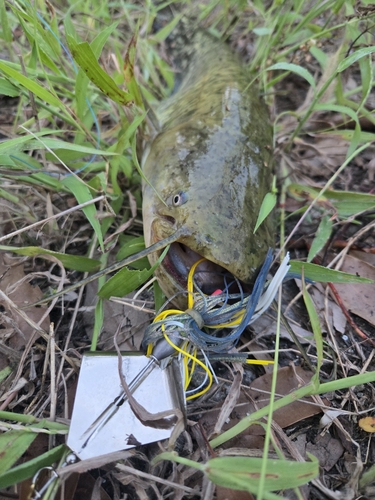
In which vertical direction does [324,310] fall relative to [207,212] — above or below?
Result: below

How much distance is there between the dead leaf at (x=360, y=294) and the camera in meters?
1.92

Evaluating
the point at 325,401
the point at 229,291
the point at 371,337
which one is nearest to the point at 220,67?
the point at 229,291

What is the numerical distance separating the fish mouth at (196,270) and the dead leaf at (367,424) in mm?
818

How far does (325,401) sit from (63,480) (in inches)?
42.3

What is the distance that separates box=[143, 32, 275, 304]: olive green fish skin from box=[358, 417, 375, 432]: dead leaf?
770 millimetres

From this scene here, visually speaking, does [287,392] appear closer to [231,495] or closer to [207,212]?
[231,495]

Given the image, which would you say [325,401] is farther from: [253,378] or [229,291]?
[229,291]

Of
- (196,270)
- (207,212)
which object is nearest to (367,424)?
(196,270)

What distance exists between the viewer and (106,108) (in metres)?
2.32

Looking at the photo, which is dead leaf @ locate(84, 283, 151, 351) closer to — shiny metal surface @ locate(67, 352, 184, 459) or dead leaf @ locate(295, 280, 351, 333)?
shiny metal surface @ locate(67, 352, 184, 459)

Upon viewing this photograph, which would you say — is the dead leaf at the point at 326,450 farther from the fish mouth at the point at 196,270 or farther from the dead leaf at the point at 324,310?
the fish mouth at the point at 196,270

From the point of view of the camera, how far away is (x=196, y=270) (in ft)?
5.28

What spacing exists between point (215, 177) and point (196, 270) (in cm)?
43

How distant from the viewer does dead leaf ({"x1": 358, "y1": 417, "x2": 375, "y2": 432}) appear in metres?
1.57
